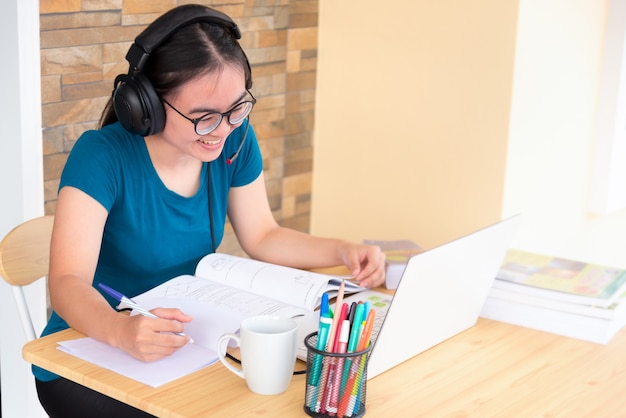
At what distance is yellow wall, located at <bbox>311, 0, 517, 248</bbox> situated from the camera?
93.7 inches

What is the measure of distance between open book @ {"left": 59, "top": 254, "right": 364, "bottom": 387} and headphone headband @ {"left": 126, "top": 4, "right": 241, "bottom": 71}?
40cm

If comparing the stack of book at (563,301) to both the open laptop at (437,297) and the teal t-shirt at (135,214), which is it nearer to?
the open laptop at (437,297)

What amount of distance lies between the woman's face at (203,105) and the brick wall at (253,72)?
2.07 feet

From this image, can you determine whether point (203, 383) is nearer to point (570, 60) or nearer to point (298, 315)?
point (298, 315)

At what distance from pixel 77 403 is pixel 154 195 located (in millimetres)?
424

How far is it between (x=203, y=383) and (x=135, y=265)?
486 millimetres

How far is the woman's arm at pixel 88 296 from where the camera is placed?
1.29 metres

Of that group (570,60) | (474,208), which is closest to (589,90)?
(570,60)

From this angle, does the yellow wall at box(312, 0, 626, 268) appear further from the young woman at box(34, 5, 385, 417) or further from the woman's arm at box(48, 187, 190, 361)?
the woman's arm at box(48, 187, 190, 361)

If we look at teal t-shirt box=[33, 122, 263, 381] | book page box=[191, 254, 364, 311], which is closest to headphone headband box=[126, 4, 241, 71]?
teal t-shirt box=[33, 122, 263, 381]

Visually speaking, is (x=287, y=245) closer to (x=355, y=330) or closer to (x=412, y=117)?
(x=355, y=330)

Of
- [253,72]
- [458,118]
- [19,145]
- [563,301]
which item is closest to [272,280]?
[563,301]

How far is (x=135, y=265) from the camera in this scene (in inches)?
66.6

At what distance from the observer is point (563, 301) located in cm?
158
